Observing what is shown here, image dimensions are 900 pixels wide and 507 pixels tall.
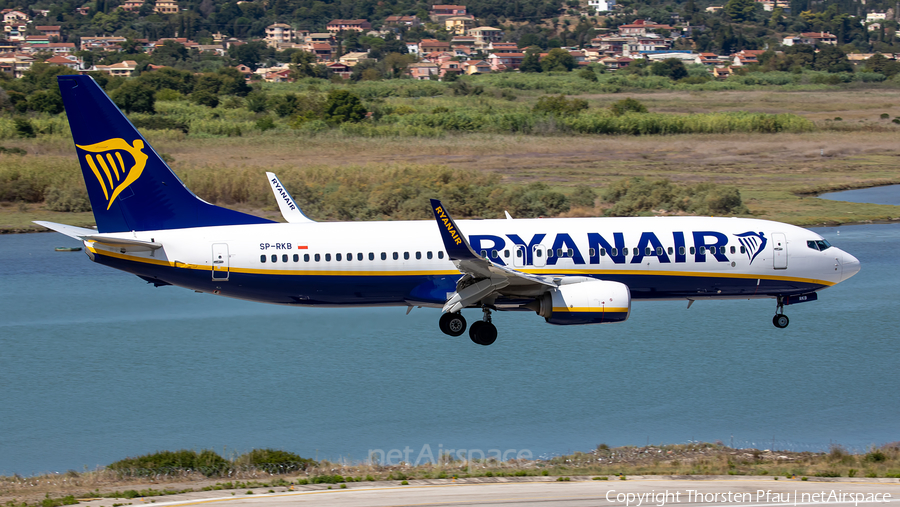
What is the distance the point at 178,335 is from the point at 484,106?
323 ft

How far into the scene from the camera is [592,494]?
2962cm

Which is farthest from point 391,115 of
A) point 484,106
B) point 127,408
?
point 127,408

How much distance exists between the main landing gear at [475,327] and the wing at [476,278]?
730 millimetres

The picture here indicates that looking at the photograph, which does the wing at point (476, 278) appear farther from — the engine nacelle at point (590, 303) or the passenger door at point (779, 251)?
the passenger door at point (779, 251)

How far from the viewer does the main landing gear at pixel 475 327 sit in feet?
131

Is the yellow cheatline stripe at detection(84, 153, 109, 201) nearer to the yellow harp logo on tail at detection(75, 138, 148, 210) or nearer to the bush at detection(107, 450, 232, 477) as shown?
the yellow harp logo on tail at detection(75, 138, 148, 210)

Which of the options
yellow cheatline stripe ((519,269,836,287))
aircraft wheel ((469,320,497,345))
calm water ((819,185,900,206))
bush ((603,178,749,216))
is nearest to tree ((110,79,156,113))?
bush ((603,178,749,216))

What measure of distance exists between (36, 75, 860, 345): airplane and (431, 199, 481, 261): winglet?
301 centimetres

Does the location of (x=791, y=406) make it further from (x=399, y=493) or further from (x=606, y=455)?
(x=399, y=493)

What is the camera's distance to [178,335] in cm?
5431

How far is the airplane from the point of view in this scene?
38.9 m

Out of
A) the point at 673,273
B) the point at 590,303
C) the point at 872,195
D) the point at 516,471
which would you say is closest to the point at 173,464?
the point at 516,471

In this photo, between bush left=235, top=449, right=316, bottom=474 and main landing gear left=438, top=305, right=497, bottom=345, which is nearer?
bush left=235, top=449, right=316, bottom=474

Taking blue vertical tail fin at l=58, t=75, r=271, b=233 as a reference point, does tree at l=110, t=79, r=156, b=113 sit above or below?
above
